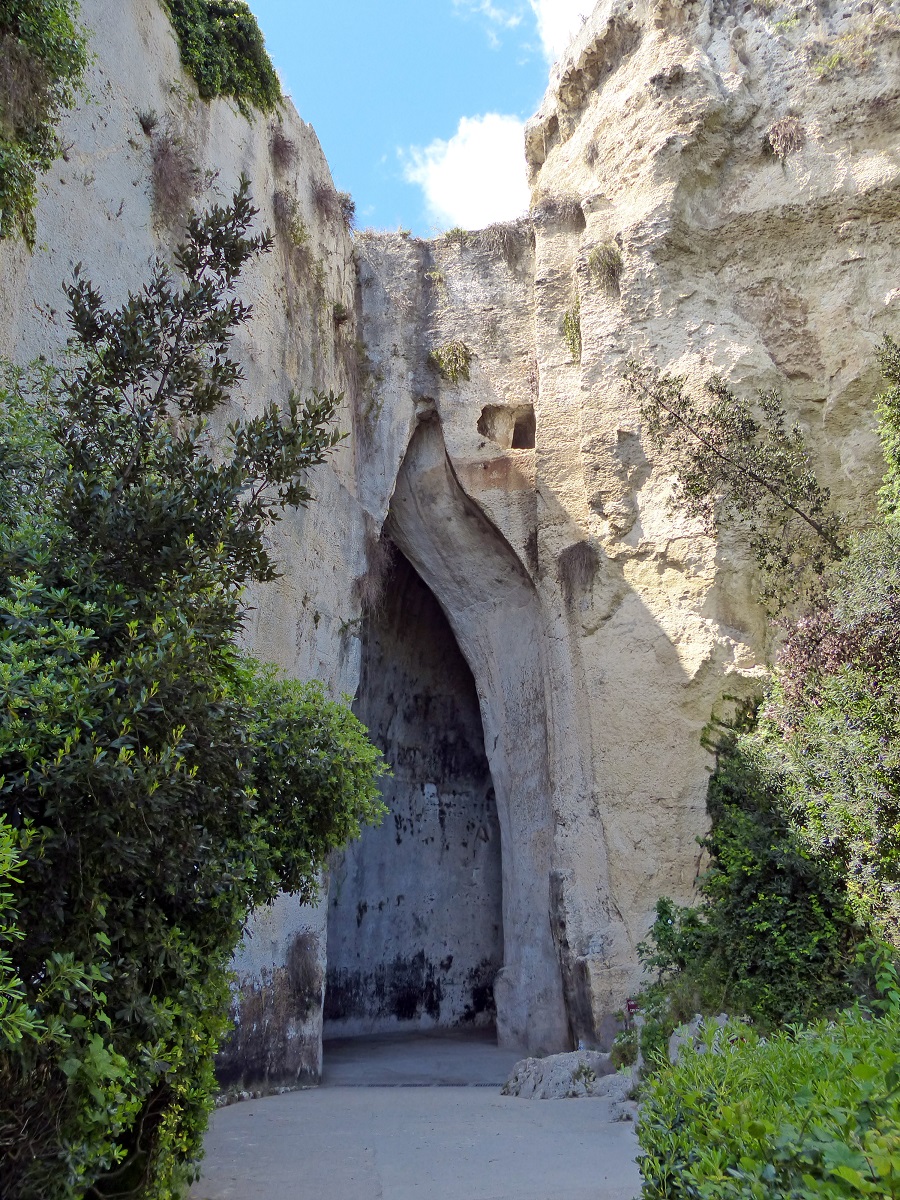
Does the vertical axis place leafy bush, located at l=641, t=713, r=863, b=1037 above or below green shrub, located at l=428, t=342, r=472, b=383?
below

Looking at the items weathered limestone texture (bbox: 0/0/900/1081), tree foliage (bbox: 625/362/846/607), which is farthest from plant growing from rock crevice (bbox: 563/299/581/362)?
tree foliage (bbox: 625/362/846/607)

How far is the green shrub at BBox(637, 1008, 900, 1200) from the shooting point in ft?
7.00

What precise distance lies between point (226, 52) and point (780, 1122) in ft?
46.5

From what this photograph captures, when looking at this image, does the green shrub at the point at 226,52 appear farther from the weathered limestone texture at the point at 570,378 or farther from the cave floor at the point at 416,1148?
the cave floor at the point at 416,1148

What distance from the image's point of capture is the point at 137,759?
384cm

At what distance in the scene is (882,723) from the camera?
7.95 meters

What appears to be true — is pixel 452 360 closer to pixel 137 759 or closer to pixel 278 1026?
pixel 278 1026

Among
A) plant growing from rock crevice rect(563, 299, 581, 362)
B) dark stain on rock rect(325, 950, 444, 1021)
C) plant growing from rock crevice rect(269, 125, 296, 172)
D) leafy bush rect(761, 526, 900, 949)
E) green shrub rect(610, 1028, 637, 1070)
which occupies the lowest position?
green shrub rect(610, 1028, 637, 1070)

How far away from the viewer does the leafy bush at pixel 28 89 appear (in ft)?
23.8

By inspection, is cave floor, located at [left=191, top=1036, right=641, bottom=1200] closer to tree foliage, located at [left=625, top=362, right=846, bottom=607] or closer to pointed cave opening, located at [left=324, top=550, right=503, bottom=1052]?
pointed cave opening, located at [left=324, top=550, right=503, bottom=1052]

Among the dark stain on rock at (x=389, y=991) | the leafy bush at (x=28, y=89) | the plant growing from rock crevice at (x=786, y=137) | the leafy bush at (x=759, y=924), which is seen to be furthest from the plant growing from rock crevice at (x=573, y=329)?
the dark stain on rock at (x=389, y=991)

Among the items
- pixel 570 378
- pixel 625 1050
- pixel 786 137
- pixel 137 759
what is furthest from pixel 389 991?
pixel 786 137

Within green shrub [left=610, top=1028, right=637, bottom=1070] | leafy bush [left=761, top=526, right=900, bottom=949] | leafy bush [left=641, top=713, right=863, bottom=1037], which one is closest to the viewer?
leafy bush [left=761, top=526, right=900, bottom=949]

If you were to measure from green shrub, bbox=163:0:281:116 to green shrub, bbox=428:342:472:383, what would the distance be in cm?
468
